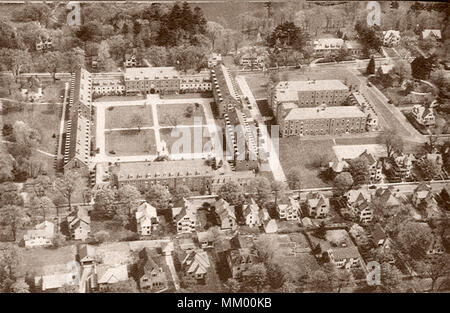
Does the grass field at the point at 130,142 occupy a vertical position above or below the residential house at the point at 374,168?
above

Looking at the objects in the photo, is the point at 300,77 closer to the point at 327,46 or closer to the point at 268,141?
the point at 327,46

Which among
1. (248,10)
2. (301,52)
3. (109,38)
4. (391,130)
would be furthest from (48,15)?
(391,130)

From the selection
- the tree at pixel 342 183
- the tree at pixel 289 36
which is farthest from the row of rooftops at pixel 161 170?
the tree at pixel 289 36

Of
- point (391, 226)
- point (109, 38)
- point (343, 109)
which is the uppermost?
point (109, 38)

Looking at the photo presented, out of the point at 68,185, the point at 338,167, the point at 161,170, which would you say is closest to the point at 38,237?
the point at 68,185

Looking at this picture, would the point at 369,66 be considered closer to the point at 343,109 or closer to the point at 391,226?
the point at 343,109

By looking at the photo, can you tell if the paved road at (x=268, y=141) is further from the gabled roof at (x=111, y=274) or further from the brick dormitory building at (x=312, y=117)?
the gabled roof at (x=111, y=274)

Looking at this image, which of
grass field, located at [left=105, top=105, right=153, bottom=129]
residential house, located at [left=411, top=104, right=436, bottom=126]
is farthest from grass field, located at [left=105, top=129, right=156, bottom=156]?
residential house, located at [left=411, top=104, right=436, bottom=126]
